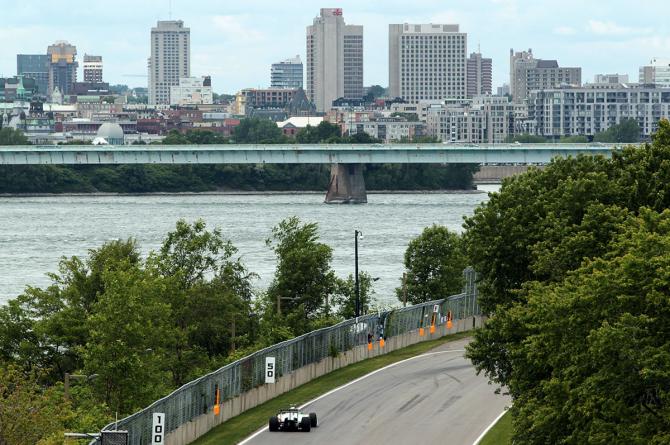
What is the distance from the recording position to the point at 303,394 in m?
56.1

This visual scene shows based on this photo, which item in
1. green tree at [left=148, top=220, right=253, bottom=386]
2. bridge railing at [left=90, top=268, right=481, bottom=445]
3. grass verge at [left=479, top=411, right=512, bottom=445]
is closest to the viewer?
bridge railing at [left=90, top=268, right=481, bottom=445]

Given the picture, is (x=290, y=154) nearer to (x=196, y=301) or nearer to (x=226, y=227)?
(x=226, y=227)

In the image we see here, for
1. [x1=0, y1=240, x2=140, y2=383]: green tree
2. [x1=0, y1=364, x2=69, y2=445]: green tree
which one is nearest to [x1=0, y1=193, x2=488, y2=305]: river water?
[x1=0, y1=240, x2=140, y2=383]: green tree

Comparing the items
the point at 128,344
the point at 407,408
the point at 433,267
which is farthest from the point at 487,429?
the point at 433,267

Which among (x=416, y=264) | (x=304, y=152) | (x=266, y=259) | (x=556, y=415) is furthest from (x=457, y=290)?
(x=304, y=152)

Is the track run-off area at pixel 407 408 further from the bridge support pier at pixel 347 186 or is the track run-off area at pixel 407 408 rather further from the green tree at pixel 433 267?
the bridge support pier at pixel 347 186

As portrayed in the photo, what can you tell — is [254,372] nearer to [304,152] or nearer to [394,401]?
[394,401]

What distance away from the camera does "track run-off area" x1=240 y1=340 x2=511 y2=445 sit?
47.8m

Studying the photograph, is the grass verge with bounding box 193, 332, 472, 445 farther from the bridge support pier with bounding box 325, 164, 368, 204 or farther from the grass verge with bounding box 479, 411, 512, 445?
the bridge support pier with bounding box 325, 164, 368, 204

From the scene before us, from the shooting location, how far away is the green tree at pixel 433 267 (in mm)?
81938

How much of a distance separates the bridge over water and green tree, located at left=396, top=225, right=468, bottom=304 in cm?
10439

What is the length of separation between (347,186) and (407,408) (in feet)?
476

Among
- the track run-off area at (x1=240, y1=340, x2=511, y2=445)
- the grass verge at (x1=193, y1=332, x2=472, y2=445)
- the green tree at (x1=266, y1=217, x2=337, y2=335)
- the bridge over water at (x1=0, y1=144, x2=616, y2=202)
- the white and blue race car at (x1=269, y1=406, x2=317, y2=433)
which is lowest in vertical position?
the grass verge at (x1=193, y1=332, x2=472, y2=445)

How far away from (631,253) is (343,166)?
162 metres
